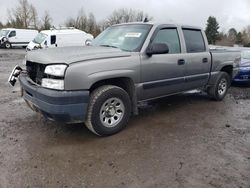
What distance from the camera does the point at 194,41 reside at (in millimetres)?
5887

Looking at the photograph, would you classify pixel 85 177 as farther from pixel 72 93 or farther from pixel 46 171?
pixel 72 93

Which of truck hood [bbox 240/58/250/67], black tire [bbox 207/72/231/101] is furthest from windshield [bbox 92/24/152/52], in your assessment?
truck hood [bbox 240/58/250/67]

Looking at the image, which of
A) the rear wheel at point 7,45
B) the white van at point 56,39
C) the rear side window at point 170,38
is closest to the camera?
the rear side window at point 170,38

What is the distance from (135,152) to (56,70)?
1597mm

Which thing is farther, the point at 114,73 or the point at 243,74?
the point at 243,74

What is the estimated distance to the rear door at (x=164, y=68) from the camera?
473 cm

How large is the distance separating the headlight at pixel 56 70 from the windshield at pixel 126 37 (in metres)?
1.39

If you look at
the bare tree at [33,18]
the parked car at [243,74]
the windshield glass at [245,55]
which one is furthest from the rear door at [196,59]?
the bare tree at [33,18]

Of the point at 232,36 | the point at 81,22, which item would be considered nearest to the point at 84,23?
the point at 81,22

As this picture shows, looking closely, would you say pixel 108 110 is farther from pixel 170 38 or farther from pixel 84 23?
pixel 84 23

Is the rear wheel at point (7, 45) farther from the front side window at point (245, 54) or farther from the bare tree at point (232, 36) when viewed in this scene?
the bare tree at point (232, 36)

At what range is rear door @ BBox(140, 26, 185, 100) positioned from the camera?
473cm

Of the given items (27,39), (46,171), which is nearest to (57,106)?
(46,171)

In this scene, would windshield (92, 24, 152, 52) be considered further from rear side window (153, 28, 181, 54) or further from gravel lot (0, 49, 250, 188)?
gravel lot (0, 49, 250, 188)
